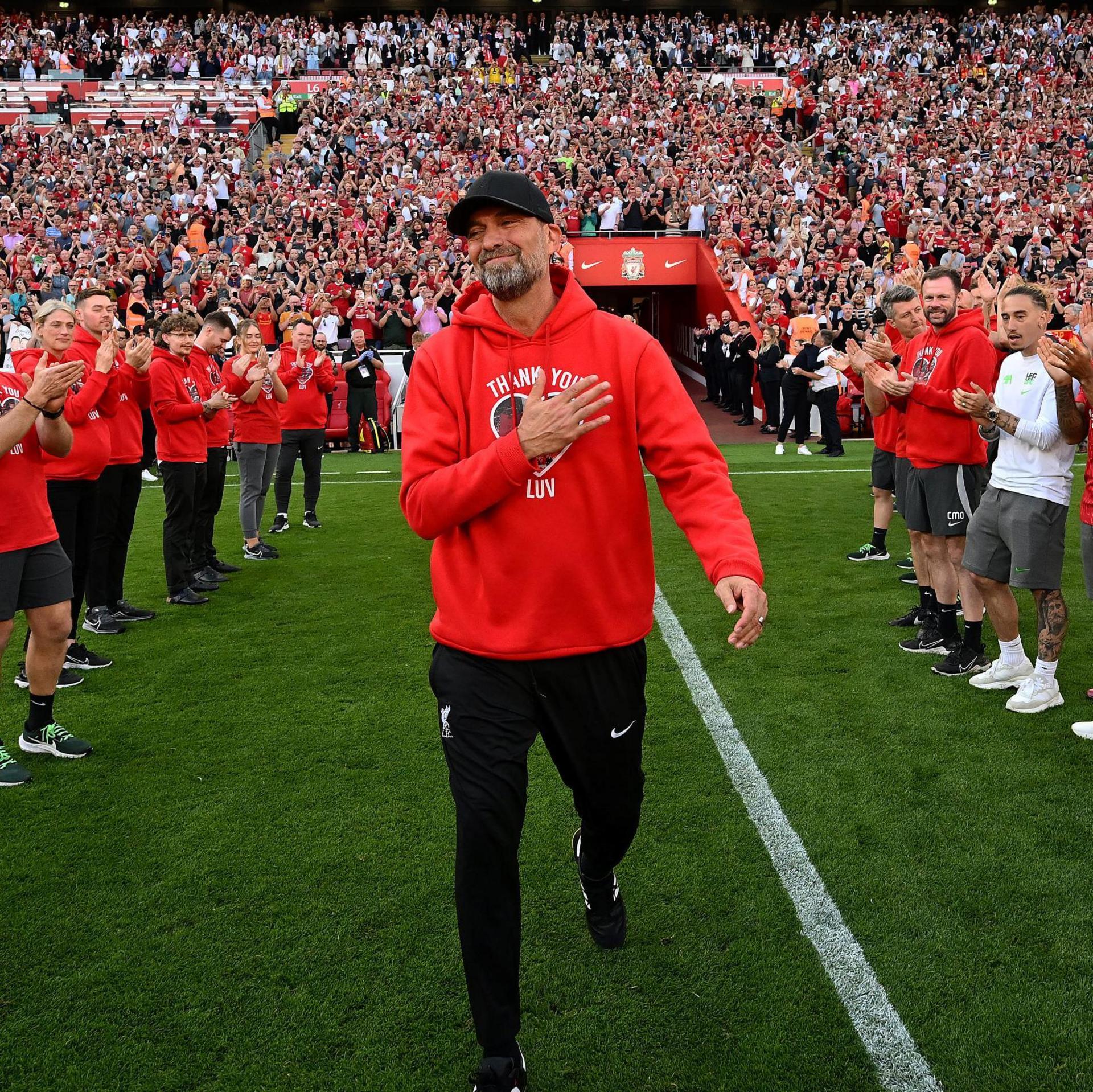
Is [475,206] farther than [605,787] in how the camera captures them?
No

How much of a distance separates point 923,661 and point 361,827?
3695 mm

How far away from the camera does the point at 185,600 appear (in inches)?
325

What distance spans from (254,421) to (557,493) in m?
7.34

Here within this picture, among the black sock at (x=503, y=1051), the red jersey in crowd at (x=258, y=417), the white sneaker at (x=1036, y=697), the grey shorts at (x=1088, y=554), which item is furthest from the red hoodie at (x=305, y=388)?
the black sock at (x=503, y=1051)

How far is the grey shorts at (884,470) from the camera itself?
8.62 meters

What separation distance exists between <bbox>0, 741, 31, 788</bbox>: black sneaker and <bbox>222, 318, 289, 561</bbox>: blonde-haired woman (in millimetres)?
4819

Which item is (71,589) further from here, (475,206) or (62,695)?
(475,206)

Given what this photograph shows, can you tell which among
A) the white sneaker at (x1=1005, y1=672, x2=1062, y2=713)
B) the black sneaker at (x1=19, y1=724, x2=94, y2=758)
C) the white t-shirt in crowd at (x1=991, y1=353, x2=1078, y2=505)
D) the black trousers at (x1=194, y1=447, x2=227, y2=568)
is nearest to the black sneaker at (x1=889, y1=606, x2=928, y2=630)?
the white sneaker at (x1=1005, y1=672, x2=1062, y2=713)

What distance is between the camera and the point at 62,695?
618 cm

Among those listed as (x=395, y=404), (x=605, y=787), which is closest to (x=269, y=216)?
(x=395, y=404)

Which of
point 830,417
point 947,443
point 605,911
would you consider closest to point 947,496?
point 947,443

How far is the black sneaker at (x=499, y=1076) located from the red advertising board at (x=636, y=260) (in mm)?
23856

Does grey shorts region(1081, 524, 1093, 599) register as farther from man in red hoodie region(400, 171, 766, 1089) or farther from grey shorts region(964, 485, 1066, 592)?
man in red hoodie region(400, 171, 766, 1089)

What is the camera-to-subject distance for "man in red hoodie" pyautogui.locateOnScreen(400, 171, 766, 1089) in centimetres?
273
